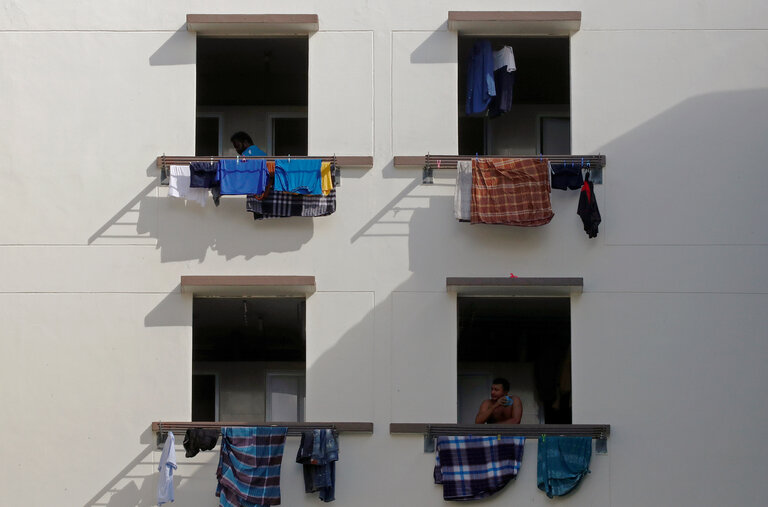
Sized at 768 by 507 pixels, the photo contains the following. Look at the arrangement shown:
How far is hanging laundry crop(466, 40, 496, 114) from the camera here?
798 inches

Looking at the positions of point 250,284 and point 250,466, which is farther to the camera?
point 250,284

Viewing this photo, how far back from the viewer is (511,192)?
1939cm

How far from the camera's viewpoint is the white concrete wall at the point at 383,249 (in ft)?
62.6

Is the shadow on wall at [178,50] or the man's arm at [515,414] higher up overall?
the shadow on wall at [178,50]

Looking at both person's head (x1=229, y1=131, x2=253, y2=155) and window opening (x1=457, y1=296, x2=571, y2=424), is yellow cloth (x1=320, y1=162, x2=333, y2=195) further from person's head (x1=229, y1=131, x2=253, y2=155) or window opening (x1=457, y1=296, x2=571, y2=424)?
window opening (x1=457, y1=296, x2=571, y2=424)

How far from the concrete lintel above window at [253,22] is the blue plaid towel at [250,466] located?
17.7 feet

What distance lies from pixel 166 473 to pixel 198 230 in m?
3.22

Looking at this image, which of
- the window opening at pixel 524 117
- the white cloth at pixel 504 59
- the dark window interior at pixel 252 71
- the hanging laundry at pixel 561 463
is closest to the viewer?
the hanging laundry at pixel 561 463

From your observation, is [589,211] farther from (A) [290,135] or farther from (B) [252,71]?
(B) [252,71]

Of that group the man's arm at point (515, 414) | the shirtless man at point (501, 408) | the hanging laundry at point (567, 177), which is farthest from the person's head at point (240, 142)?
the man's arm at point (515, 414)

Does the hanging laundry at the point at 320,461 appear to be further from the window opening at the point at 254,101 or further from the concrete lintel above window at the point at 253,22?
the window opening at the point at 254,101

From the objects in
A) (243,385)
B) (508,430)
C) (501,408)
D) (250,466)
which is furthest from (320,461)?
(243,385)

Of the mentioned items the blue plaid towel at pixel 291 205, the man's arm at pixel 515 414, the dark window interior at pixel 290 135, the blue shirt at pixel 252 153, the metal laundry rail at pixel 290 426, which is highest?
the dark window interior at pixel 290 135

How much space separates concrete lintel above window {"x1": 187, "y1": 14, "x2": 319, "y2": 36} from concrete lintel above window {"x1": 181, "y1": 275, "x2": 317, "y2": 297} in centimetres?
340
